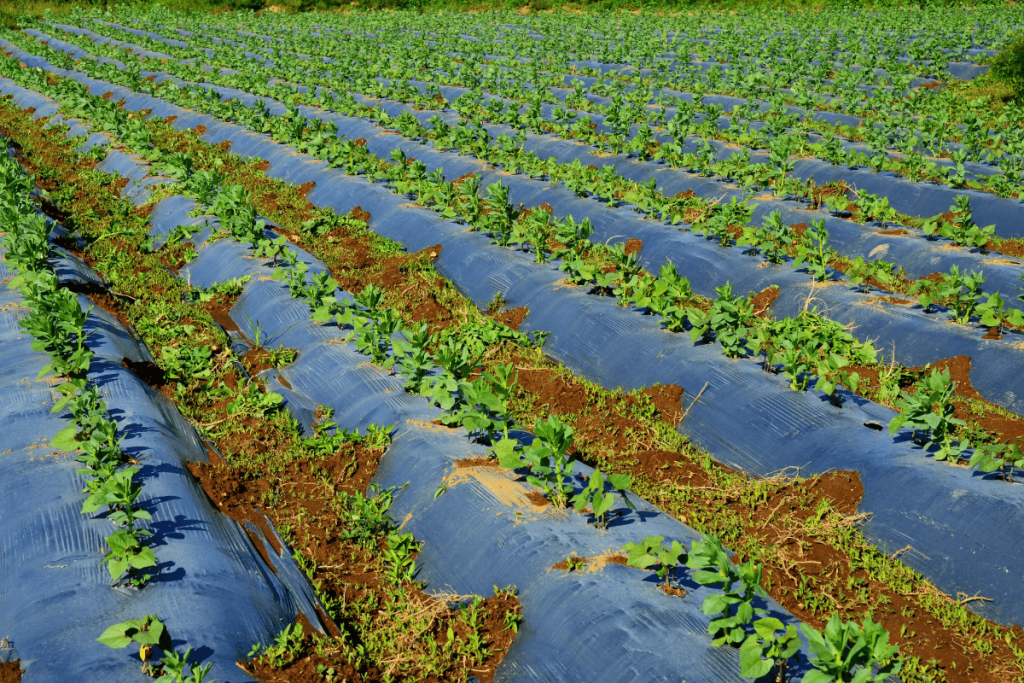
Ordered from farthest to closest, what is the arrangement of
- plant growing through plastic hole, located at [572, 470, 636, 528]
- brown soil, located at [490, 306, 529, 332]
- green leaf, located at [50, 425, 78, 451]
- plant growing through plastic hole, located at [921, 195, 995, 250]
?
plant growing through plastic hole, located at [921, 195, 995, 250]
brown soil, located at [490, 306, 529, 332]
green leaf, located at [50, 425, 78, 451]
plant growing through plastic hole, located at [572, 470, 636, 528]

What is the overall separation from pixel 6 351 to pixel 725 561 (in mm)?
5314

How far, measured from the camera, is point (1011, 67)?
1596 cm

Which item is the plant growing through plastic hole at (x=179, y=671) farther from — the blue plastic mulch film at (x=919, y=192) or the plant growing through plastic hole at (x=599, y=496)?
the blue plastic mulch film at (x=919, y=192)

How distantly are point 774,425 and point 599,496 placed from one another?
6.38ft

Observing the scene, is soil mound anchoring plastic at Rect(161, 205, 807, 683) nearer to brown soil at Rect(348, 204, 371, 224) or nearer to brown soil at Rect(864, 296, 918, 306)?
brown soil at Rect(864, 296, 918, 306)

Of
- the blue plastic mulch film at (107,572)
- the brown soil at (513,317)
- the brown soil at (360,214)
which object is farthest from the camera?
the brown soil at (360,214)

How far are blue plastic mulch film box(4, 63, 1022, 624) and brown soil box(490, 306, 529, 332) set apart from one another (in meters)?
0.10

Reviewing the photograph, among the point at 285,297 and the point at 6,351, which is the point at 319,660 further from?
the point at 285,297

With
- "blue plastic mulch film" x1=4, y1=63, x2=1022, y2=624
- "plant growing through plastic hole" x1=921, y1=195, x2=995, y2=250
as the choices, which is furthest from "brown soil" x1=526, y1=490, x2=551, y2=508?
"plant growing through plastic hole" x1=921, y1=195, x2=995, y2=250

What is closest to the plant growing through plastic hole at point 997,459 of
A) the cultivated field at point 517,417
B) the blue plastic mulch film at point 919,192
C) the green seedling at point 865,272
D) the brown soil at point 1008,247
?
the cultivated field at point 517,417

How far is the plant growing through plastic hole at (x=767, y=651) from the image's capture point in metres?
2.86

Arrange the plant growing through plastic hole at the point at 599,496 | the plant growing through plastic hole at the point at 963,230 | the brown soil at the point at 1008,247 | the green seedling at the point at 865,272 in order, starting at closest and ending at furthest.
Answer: the plant growing through plastic hole at the point at 599,496, the green seedling at the point at 865,272, the plant growing through plastic hole at the point at 963,230, the brown soil at the point at 1008,247

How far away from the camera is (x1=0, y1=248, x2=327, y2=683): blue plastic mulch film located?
3.12 meters

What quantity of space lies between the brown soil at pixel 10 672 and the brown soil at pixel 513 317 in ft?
15.9
